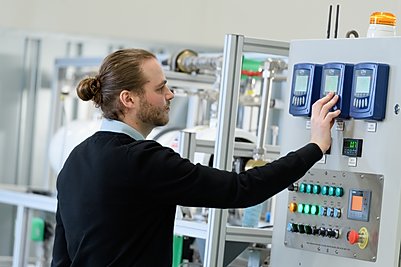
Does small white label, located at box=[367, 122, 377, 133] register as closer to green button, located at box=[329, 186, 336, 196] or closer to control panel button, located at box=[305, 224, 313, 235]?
green button, located at box=[329, 186, 336, 196]

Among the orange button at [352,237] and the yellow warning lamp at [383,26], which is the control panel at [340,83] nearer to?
the yellow warning lamp at [383,26]

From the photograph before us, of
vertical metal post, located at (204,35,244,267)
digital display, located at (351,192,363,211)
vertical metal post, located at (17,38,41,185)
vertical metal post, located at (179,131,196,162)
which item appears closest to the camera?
digital display, located at (351,192,363,211)

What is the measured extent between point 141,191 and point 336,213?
0.60 metres

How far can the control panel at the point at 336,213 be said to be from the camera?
2600mm

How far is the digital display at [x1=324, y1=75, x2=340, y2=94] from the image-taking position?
266 cm

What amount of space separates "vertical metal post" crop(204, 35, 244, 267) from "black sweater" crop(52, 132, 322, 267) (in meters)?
0.54

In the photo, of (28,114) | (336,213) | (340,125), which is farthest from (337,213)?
(28,114)

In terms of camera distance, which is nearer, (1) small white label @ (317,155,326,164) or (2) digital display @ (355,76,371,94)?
(2) digital display @ (355,76,371,94)

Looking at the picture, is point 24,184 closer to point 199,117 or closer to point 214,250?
point 199,117

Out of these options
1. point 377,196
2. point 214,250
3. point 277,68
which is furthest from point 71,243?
point 277,68

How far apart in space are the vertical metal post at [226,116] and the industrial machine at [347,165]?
0.22 metres

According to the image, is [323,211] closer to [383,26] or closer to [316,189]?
[316,189]

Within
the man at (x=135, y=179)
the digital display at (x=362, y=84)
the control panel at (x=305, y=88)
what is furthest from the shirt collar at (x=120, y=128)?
the digital display at (x=362, y=84)

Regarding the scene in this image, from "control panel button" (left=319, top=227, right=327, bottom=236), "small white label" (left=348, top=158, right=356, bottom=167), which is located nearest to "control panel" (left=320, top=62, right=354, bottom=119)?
"small white label" (left=348, top=158, right=356, bottom=167)
